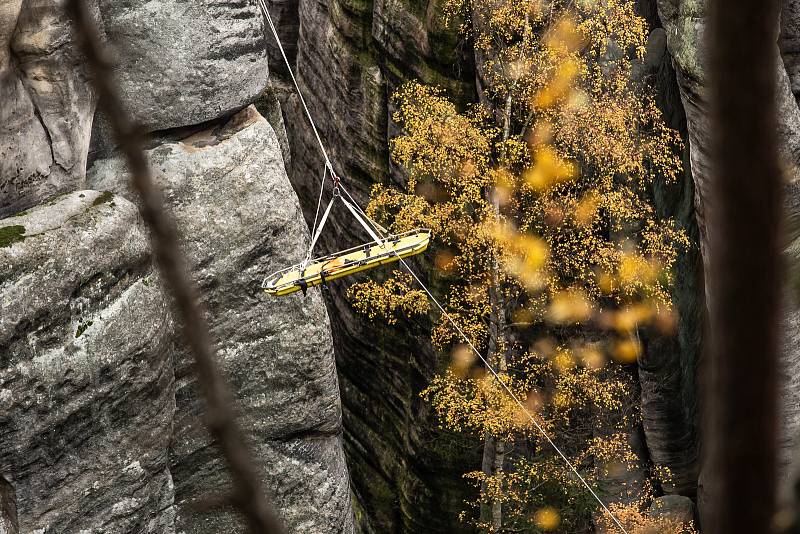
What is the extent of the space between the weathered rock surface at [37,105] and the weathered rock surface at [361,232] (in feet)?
18.5

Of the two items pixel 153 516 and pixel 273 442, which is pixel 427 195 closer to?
pixel 273 442

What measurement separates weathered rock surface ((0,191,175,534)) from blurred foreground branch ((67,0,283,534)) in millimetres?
7922

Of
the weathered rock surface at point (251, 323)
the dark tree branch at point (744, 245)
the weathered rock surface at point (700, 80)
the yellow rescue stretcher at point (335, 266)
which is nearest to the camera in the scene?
the dark tree branch at point (744, 245)

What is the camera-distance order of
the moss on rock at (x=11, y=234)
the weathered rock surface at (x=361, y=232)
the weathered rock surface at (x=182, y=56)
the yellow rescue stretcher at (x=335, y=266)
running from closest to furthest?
1. the moss on rock at (x=11, y=234)
2. the yellow rescue stretcher at (x=335, y=266)
3. the weathered rock surface at (x=182, y=56)
4. the weathered rock surface at (x=361, y=232)

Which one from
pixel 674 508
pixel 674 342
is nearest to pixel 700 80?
pixel 674 342

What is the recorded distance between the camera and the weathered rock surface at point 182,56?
→ 10023 millimetres

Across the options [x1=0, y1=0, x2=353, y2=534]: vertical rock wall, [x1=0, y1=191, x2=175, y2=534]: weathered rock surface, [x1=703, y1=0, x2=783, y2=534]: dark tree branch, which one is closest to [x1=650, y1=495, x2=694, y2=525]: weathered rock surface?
[x1=0, y1=0, x2=353, y2=534]: vertical rock wall

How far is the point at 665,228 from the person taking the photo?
1171 centimetres

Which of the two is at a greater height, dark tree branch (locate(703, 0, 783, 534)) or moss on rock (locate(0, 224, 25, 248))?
dark tree branch (locate(703, 0, 783, 534))

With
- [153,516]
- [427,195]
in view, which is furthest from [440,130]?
[153,516]

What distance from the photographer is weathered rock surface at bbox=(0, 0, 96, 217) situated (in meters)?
8.93

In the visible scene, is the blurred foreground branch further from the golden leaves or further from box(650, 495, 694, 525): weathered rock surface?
box(650, 495, 694, 525): weathered rock surface

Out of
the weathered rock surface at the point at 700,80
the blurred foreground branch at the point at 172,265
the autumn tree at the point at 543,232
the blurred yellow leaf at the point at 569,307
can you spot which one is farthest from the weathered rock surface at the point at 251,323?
the blurred foreground branch at the point at 172,265

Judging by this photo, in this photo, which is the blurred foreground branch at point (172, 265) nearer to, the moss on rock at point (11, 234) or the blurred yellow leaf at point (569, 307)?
the moss on rock at point (11, 234)
